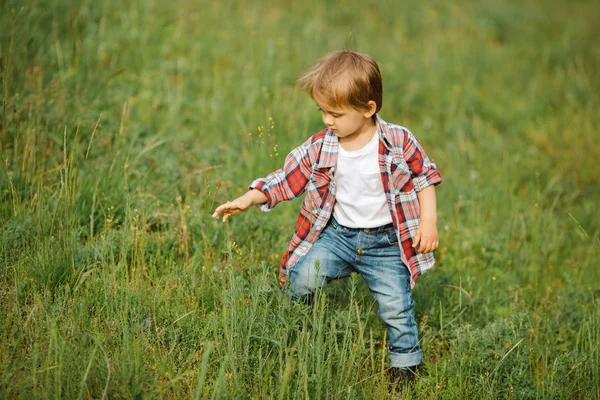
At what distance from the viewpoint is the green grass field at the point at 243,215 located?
8.98 feet

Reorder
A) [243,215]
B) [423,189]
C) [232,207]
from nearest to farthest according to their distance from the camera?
[232,207]
[423,189]
[243,215]

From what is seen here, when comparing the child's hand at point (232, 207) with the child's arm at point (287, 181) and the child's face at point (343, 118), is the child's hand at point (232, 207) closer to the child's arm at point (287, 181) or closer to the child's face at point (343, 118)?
the child's arm at point (287, 181)

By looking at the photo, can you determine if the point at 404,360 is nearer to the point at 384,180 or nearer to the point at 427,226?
the point at 427,226

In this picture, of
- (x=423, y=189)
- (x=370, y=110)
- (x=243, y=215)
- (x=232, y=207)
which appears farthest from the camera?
(x=243, y=215)

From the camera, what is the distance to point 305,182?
3.07 m

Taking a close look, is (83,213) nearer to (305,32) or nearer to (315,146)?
(315,146)

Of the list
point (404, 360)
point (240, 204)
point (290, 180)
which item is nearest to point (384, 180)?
point (290, 180)

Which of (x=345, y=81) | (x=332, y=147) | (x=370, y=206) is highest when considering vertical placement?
(x=345, y=81)

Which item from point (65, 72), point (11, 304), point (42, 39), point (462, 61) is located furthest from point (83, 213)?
point (462, 61)

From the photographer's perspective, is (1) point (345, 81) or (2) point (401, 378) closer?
(1) point (345, 81)

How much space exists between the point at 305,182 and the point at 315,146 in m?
0.19

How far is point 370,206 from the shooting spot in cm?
301

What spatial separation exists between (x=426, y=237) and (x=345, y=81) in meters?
0.83

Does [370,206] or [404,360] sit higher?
[370,206]
